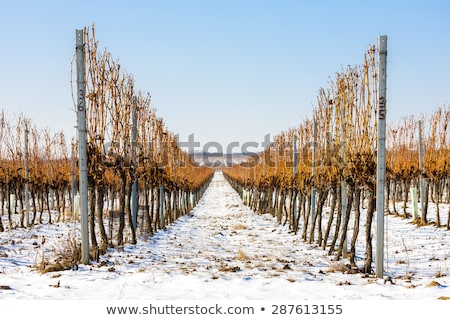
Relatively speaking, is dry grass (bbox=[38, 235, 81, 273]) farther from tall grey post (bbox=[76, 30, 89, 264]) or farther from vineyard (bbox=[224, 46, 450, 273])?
vineyard (bbox=[224, 46, 450, 273])

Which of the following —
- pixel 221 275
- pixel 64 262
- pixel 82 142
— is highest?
pixel 82 142

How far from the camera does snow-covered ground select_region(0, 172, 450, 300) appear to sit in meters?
5.11

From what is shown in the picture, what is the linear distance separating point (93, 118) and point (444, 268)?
6.69 metres

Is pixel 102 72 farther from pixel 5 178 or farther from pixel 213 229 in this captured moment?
pixel 5 178

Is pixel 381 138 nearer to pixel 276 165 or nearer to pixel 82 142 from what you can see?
pixel 82 142

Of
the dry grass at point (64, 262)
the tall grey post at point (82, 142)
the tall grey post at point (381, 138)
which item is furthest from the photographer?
the tall grey post at point (82, 142)

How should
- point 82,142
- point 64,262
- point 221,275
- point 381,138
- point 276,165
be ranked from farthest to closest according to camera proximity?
point 276,165, point 82,142, point 64,262, point 221,275, point 381,138

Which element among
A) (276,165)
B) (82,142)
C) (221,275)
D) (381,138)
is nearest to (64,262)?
(82,142)

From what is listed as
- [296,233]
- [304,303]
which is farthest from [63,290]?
[296,233]

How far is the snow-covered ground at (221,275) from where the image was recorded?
5.11 m

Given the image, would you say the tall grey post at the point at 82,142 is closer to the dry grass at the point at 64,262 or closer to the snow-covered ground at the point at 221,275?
the dry grass at the point at 64,262

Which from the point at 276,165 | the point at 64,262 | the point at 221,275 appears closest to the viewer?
the point at 221,275

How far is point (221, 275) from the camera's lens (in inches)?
245

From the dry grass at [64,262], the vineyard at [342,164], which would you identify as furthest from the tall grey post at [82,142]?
the vineyard at [342,164]
